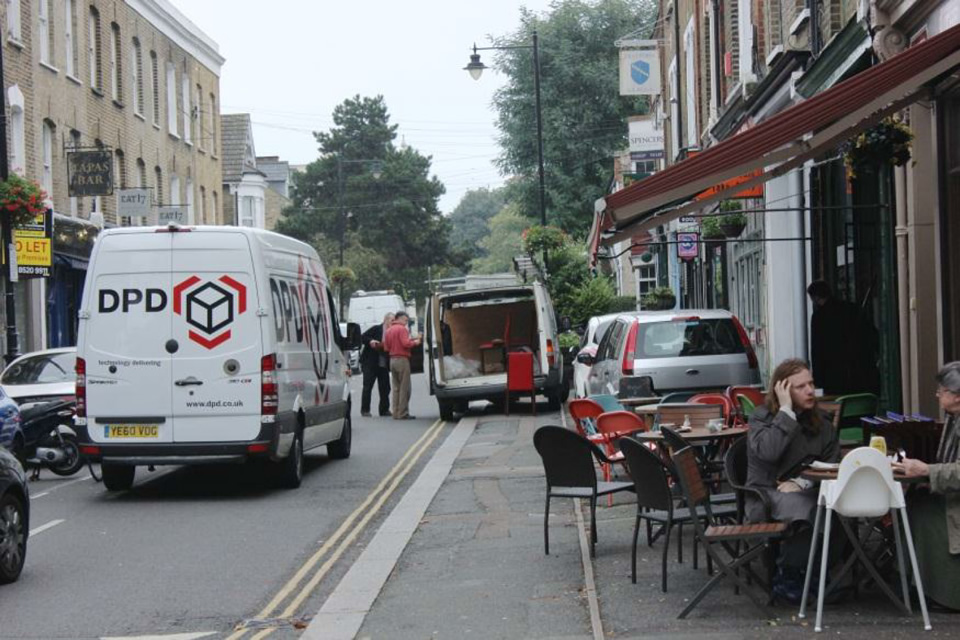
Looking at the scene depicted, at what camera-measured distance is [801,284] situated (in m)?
21.7

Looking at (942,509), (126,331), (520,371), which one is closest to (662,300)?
(520,371)

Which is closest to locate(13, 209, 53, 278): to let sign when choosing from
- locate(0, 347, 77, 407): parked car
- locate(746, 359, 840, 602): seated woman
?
locate(0, 347, 77, 407): parked car

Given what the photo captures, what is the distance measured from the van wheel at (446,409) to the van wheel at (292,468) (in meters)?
9.15

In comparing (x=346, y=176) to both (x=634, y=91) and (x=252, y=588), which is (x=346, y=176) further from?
Result: (x=252, y=588)

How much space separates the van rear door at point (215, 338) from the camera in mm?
13836

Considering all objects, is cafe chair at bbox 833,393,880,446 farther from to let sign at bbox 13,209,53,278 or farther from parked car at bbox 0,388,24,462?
to let sign at bbox 13,209,53,278

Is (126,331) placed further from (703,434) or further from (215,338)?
(703,434)

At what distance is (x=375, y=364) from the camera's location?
2541cm

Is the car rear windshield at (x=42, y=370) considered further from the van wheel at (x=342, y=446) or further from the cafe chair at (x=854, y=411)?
the cafe chair at (x=854, y=411)

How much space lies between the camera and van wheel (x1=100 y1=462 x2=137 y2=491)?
48.5 feet

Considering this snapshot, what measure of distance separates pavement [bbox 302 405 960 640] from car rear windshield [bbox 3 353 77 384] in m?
6.66

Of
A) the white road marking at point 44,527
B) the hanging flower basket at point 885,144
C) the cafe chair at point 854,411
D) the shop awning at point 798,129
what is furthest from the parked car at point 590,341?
the shop awning at point 798,129

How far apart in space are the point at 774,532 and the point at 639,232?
3.93m

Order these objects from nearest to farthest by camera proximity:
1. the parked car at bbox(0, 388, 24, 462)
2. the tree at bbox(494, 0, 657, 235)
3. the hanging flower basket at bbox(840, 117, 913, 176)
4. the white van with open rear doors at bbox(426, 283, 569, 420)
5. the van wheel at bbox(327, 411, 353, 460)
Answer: the hanging flower basket at bbox(840, 117, 913, 176) → the parked car at bbox(0, 388, 24, 462) → the van wheel at bbox(327, 411, 353, 460) → the white van with open rear doors at bbox(426, 283, 569, 420) → the tree at bbox(494, 0, 657, 235)
